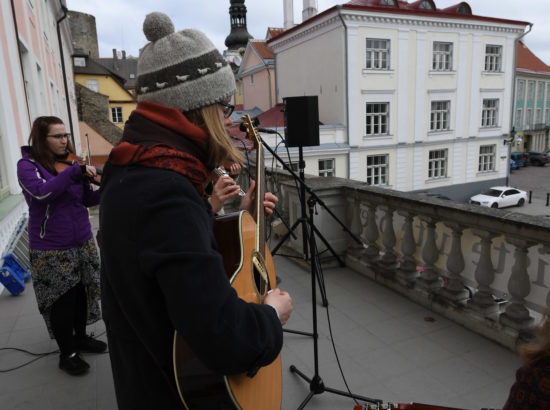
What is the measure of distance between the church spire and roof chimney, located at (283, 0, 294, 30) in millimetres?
28643

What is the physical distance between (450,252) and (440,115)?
21208mm

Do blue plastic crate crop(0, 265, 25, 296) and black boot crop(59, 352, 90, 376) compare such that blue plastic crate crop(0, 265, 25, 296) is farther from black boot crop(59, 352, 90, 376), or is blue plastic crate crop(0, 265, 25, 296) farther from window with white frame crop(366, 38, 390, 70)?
window with white frame crop(366, 38, 390, 70)

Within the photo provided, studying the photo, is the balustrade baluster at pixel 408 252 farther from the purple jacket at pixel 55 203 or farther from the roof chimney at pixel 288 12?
the roof chimney at pixel 288 12

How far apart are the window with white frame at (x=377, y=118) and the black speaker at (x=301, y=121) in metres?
17.4

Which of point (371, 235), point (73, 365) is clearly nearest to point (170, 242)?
point (73, 365)

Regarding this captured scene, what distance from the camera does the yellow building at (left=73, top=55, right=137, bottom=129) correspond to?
37.1m

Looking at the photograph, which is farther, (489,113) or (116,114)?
(116,114)

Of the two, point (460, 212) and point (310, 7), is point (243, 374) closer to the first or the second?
point (460, 212)

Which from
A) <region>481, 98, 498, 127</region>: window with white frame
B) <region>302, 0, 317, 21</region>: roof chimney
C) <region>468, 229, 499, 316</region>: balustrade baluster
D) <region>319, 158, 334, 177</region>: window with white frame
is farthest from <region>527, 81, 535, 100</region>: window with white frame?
<region>468, 229, 499, 316</region>: balustrade baluster

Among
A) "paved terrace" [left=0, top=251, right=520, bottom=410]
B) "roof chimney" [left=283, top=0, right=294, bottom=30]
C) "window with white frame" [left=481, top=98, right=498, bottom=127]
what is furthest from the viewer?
"roof chimney" [left=283, top=0, right=294, bottom=30]

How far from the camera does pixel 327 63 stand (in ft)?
65.9

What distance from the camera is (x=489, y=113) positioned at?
23859mm

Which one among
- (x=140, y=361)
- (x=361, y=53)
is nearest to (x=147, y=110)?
(x=140, y=361)

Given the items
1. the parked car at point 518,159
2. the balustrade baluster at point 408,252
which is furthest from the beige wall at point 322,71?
the parked car at point 518,159
